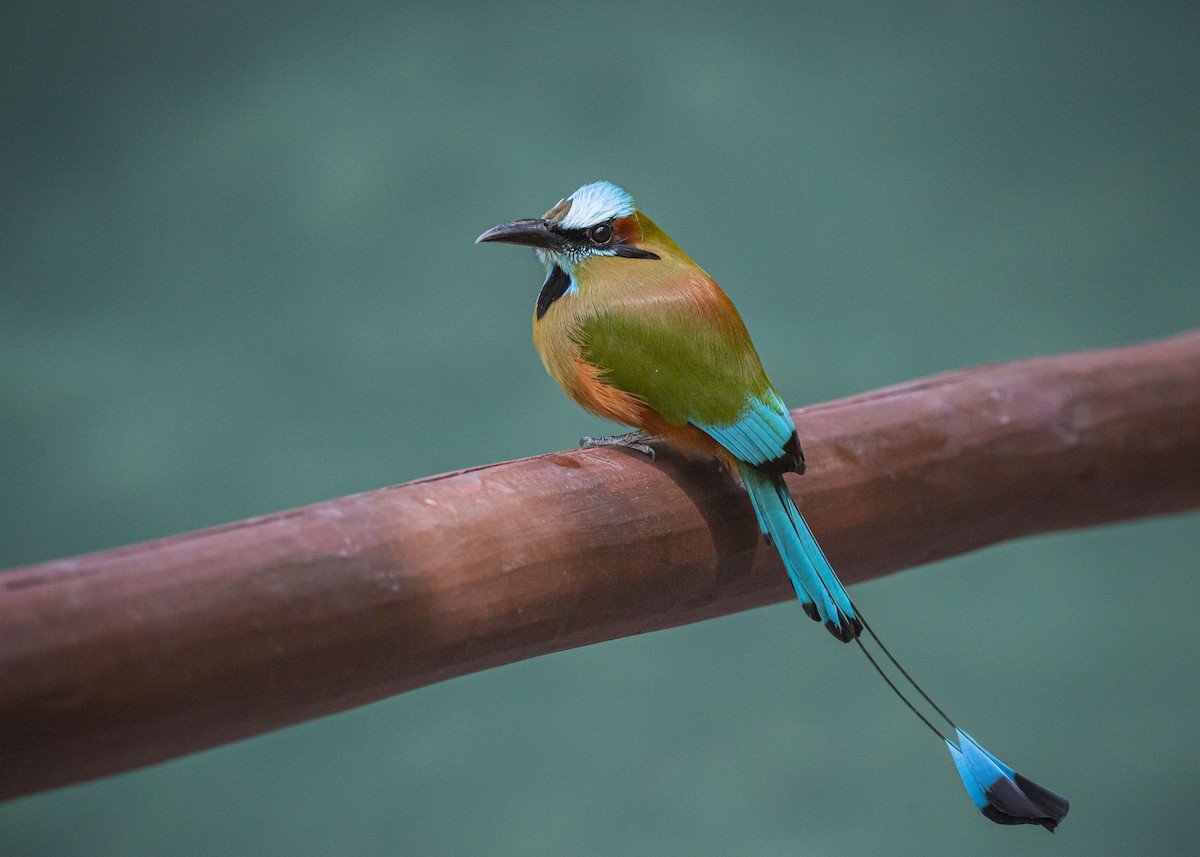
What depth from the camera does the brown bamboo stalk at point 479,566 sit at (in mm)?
819

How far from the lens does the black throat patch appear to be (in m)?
1.41

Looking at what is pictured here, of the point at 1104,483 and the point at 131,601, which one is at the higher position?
the point at 131,601

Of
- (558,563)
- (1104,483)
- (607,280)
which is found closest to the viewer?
(558,563)

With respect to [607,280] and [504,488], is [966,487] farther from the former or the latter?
[504,488]

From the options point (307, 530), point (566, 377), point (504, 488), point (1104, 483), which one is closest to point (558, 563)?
point (504, 488)

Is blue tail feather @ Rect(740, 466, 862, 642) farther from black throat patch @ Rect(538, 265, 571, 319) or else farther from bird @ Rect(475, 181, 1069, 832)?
black throat patch @ Rect(538, 265, 571, 319)

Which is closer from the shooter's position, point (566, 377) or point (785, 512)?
point (785, 512)

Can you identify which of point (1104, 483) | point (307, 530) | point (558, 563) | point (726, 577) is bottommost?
point (1104, 483)

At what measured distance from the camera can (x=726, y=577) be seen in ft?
4.12

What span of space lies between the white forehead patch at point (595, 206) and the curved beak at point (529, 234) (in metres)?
0.02

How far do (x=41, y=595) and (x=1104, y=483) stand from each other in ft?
4.65

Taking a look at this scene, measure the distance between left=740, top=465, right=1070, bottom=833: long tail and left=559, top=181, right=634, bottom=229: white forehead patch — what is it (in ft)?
1.35

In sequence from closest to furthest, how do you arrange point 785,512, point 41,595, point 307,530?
point 41,595 → point 307,530 → point 785,512

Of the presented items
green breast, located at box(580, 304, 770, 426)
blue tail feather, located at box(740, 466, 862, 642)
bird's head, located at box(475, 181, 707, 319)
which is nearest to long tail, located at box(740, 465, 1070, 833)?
blue tail feather, located at box(740, 466, 862, 642)
